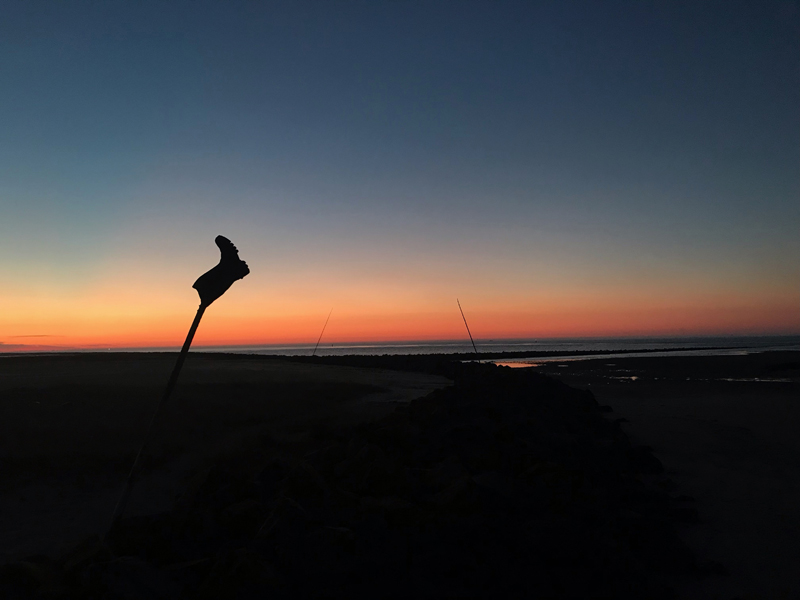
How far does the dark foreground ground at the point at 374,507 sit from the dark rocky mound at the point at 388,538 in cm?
1

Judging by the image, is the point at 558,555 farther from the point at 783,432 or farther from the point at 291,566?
the point at 783,432

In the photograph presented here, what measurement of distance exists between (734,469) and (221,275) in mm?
6668

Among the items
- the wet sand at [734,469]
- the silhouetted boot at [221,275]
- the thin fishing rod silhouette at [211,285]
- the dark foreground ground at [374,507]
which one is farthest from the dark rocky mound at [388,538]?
the silhouetted boot at [221,275]

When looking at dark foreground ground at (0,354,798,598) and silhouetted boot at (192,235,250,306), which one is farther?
silhouetted boot at (192,235,250,306)

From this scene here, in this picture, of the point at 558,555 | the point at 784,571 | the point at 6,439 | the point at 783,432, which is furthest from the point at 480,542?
the point at 783,432

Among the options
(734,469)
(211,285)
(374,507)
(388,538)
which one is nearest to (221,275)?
(211,285)

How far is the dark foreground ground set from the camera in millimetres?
2521

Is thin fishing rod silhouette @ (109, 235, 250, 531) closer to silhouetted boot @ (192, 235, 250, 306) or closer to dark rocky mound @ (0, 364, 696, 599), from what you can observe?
silhouetted boot @ (192, 235, 250, 306)

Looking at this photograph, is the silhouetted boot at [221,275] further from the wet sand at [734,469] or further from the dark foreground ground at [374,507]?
the wet sand at [734,469]

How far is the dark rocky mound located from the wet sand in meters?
0.39

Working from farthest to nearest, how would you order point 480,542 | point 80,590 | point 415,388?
1. point 415,388
2. point 480,542
3. point 80,590

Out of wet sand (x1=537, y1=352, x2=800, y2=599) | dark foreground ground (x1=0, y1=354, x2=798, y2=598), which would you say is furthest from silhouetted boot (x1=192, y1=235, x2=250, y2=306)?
wet sand (x1=537, y1=352, x2=800, y2=599)

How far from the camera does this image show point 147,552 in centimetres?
289

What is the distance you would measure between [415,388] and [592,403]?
19.1ft
